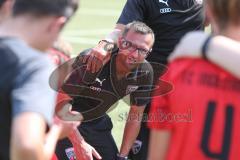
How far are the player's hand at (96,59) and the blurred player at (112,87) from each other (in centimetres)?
5

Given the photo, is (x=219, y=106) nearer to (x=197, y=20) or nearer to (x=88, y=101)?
(x=88, y=101)

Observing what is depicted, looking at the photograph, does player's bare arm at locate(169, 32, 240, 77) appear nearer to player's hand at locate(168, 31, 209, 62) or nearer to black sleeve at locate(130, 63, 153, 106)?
player's hand at locate(168, 31, 209, 62)

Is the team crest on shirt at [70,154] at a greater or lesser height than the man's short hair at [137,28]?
lesser

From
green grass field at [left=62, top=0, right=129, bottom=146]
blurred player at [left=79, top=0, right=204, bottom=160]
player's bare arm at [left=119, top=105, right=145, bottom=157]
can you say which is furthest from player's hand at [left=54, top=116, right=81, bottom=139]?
green grass field at [left=62, top=0, right=129, bottom=146]

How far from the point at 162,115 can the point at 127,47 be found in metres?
2.34

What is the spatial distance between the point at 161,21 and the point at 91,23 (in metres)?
10.3

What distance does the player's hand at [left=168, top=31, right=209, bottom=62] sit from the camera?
2.61 m

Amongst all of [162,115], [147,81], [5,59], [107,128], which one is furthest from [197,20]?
[5,59]

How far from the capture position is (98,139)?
5.31 meters

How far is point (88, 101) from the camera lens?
17.1 feet

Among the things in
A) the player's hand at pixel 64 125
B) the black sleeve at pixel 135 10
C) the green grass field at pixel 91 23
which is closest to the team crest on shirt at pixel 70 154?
the black sleeve at pixel 135 10

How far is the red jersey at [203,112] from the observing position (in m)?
2.63

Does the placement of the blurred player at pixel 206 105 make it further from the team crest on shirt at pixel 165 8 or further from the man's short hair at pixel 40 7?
A: the team crest on shirt at pixel 165 8

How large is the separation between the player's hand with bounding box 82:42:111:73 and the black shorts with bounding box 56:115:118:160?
0.55m
